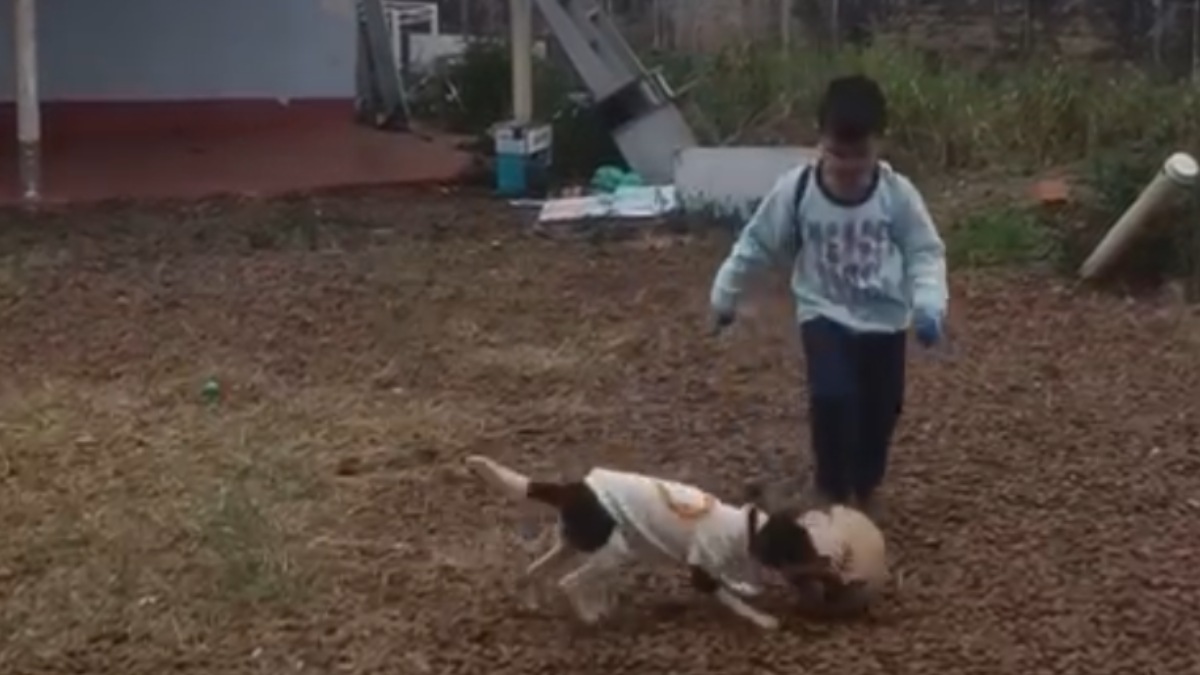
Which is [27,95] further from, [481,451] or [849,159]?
[849,159]

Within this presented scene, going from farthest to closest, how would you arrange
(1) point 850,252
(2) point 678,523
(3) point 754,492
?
(3) point 754,492 → (1) point 850,252 → (2) point 678,523

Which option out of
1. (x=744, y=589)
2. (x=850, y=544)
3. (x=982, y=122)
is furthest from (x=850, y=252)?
(x=982, y=122)

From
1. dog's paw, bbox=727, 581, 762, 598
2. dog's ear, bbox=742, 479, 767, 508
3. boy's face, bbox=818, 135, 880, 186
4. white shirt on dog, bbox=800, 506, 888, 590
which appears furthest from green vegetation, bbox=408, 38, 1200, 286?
dog's paw, bbox=727, 581, 762, 598

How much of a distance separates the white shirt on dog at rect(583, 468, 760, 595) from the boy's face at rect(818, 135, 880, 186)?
1007mm

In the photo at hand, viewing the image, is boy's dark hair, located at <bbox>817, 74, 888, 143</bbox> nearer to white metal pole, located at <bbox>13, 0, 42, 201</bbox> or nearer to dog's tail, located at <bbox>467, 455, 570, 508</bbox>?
dog's tail, located at <bbox>467, 455, 570, 508</bbox>

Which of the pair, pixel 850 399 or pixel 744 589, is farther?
pixel 850 399

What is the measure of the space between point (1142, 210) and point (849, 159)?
4244mm

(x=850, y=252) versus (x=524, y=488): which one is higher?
(x=850, y=252)

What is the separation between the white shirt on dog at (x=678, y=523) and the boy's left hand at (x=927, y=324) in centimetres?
74

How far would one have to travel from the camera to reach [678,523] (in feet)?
17.4

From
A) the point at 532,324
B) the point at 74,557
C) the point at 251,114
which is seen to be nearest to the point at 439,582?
the point at 74,557

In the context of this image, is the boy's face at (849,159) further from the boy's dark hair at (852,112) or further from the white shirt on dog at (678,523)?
the white shirt on dog at (678,523)

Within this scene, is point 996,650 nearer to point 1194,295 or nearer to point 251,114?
point 1194,295

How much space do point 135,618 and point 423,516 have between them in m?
1.09
